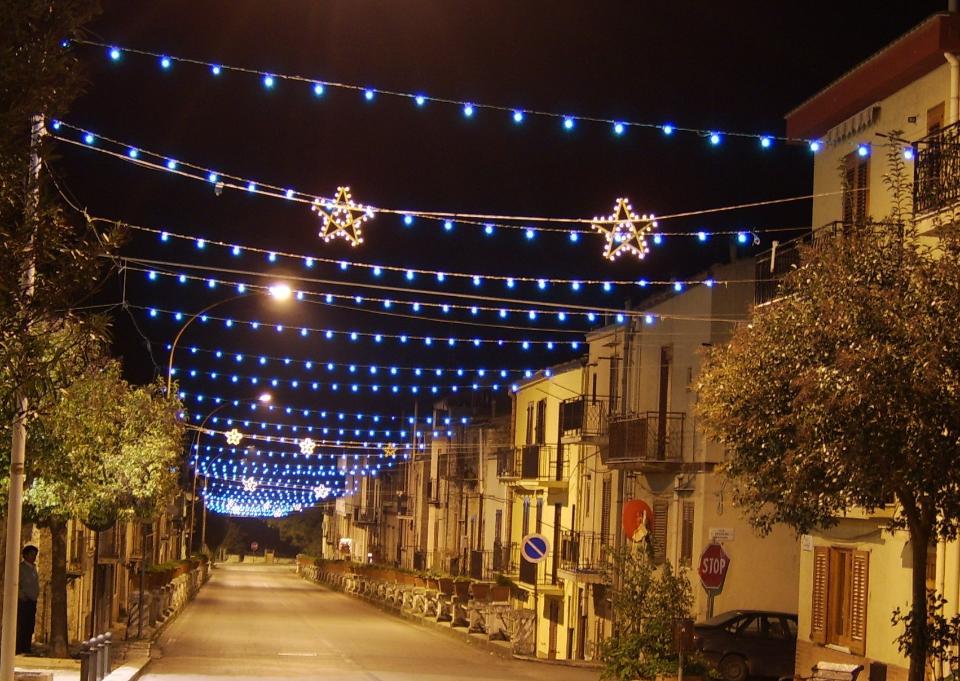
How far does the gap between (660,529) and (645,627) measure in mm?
14253

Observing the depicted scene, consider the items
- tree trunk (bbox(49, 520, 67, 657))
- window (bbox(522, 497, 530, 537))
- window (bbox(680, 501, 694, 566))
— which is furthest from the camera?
window (bbox(522, 497, 530, 537))

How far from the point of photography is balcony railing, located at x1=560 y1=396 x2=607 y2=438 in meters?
39.3

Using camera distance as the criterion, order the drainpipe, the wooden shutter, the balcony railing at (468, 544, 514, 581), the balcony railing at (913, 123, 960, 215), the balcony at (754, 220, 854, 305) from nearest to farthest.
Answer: the balcony railing at (913, 123, 960, 215)
the drainpipe
the balcony at (754, 220, 854, 305)
the wooden shutter
the balcony railing at (468, 544, 514, 581)

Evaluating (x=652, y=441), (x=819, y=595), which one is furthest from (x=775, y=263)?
(x=652, y=441)

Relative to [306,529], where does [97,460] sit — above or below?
above

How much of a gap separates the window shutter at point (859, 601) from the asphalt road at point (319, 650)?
18.2 feet

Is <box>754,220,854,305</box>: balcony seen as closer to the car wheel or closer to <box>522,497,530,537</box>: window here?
the car wheel

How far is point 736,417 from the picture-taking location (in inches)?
585

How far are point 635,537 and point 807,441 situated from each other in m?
11.5

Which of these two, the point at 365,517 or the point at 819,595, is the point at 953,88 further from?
the point at 365,517

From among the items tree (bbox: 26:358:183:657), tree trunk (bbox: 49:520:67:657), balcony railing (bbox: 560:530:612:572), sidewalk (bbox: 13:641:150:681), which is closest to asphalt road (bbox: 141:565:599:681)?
sidewalk (bbox: 13:641:150:681)

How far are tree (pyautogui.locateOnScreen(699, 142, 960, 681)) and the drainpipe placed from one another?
4612mm

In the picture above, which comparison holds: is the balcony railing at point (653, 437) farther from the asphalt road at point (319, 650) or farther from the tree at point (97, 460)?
the tree at point (97, 460)

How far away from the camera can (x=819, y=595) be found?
23.7 meters
